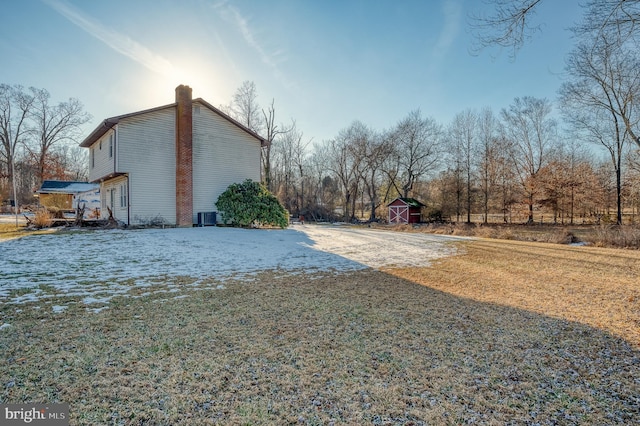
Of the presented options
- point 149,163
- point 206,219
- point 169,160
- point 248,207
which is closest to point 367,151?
point 248,207

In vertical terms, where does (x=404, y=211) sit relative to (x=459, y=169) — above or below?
below

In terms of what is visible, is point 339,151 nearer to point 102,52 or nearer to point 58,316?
point 102,52

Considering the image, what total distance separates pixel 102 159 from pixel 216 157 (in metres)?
5.99

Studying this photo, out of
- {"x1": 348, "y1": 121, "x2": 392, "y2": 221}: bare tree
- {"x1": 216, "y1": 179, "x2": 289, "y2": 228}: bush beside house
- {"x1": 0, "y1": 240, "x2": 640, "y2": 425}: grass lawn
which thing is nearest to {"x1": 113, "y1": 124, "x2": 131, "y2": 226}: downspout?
{"x1": 216, "y1": 179, "x2": 289, "y2": 228}: bush beside house

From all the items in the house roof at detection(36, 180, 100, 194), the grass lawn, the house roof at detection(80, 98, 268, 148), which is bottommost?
the grass lawn

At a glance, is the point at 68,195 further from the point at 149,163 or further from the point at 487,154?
the point at 487,154

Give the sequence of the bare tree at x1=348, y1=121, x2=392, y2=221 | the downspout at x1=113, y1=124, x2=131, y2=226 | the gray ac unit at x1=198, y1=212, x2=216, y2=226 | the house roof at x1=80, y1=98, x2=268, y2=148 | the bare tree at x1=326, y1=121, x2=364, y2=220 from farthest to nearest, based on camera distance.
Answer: the bare tree at x1=326, y1=121, x2=364, y2=220
the bare tree at x1=348, y1=121, x2=392, y2=221
the gray ac unit at x1=198, y1=212, x2=216, y2=226
the downspout at x1=113, y1=124, x2=131, y2=226
the house roof at x1=80, y1=98, x2=268, y2=148

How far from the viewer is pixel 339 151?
4109cm

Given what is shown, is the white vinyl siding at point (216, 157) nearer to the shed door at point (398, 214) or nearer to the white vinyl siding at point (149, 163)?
the white vinyl siding at point (149, 163)

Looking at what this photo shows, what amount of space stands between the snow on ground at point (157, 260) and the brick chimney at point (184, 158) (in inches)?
138

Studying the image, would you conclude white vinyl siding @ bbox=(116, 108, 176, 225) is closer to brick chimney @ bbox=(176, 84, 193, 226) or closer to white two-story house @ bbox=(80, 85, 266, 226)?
white two-story house @ bbox=(80, 85, 266, 226)

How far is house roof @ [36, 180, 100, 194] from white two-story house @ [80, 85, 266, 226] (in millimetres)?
13978

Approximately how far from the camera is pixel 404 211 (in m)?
32.1

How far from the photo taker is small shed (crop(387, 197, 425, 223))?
31891mm
